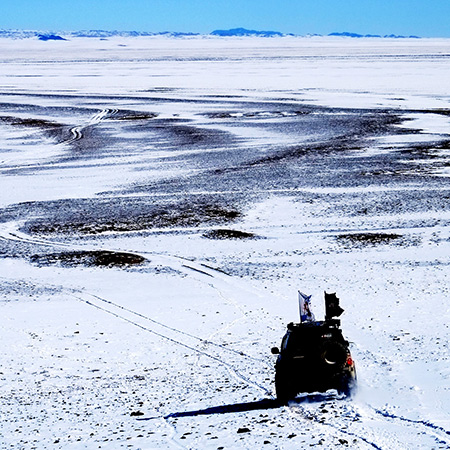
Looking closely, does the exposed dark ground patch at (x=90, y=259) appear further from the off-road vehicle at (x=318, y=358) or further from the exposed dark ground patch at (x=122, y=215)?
the off-road vehicle at (x=318, y=358)

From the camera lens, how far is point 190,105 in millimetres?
83938

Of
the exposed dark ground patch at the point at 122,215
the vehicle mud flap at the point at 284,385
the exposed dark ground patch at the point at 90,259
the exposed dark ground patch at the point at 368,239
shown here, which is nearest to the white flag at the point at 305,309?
the vehicle mud flap at the point at 284,385

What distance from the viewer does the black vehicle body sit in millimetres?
14203

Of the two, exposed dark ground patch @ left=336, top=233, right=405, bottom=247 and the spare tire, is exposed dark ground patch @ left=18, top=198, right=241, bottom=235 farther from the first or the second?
the spare tire

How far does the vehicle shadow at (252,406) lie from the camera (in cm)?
1511

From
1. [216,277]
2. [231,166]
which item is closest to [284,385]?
[216,277]

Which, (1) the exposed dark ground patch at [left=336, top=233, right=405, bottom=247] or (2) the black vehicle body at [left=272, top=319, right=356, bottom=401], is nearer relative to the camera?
(2) the black vehicle body at [left=272, top=319, right=356, bottom=401]

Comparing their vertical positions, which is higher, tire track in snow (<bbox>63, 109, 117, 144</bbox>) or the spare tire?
tire track in snow (<bbox>63, 109, 117, 144</bbox>)

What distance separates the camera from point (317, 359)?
14.2 meters

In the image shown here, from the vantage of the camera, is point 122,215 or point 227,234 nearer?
point 227,234

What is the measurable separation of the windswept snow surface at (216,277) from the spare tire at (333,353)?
906 mm

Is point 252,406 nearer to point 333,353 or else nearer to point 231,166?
point 333,353

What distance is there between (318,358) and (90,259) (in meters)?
16.8

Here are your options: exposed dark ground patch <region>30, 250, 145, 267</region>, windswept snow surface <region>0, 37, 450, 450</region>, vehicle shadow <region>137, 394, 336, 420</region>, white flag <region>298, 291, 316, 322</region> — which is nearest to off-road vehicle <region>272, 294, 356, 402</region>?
white flag <region>298, 291, 316, 322</region>
